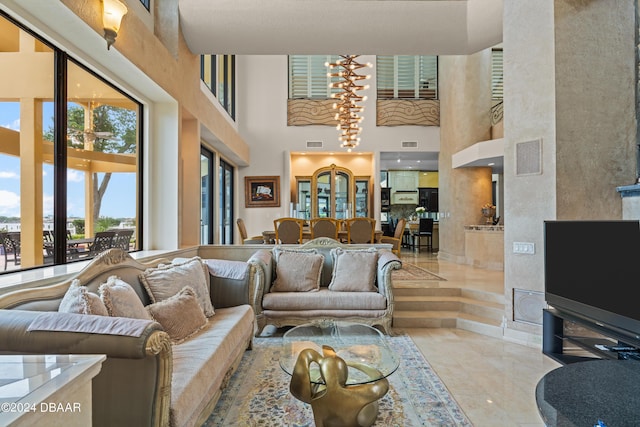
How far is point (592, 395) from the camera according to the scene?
150 centimetres

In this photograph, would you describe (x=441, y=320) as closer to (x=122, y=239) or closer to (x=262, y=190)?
(x=122, y=239)

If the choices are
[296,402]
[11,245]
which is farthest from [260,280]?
[11,245]

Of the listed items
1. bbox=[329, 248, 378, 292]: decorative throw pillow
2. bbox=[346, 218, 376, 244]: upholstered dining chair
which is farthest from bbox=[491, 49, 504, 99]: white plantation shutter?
bbox=[329, 248, 378, 292]: decorative throw pillow

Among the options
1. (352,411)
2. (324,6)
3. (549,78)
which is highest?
(324,6)

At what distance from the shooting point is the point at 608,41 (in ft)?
11.0

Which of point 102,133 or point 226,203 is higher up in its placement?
point 102,133

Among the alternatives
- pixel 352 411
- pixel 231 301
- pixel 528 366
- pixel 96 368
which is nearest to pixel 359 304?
pixel 231 301

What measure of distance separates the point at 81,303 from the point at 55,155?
1.67m

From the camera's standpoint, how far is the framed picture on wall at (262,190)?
9.48 meters

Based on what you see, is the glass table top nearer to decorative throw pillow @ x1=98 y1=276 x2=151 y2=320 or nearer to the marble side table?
decorative throw pillow @ x1=98 y1=276 x2=151 y2=320

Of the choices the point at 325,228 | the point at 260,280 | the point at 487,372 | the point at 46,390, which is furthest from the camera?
the point at 325,228

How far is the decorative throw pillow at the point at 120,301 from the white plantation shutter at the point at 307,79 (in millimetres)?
8330

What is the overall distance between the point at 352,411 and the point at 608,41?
4009 mm

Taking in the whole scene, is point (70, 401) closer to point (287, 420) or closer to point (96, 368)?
point (96, 368)
